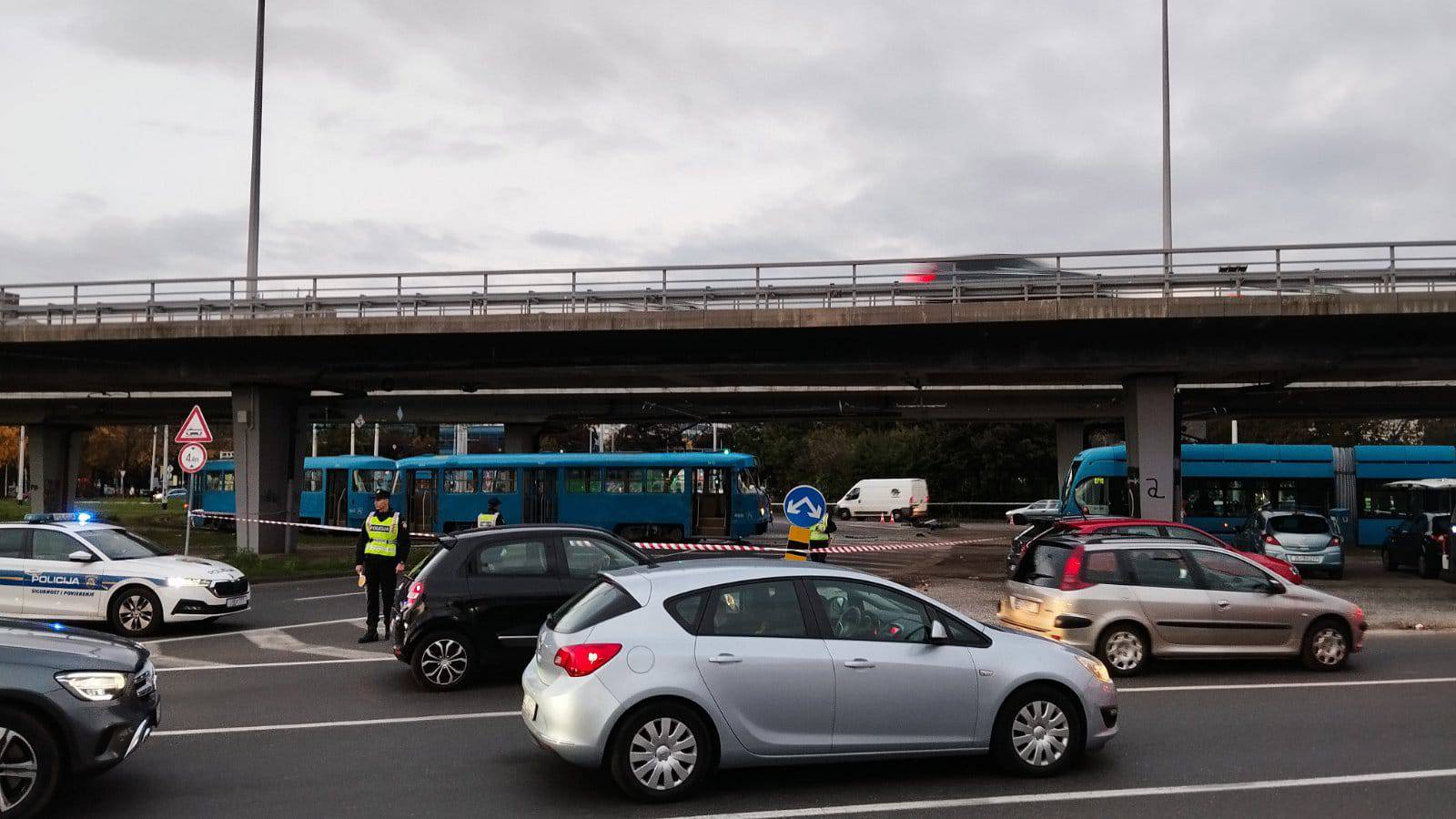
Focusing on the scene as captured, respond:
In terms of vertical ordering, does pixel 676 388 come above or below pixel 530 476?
above

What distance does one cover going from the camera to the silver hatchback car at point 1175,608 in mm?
11320

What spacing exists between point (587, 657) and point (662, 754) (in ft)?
2.32

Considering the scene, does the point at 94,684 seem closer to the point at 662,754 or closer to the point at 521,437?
the point at 662,754

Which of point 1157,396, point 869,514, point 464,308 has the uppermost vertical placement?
point 464,308

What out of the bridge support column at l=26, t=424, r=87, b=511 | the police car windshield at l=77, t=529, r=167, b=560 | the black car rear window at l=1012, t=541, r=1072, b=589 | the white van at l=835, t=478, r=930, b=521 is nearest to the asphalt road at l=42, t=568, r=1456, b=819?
the black car rear window at l=1012, t=541, r=1072, b=589

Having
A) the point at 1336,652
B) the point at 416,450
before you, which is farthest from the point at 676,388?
the point at 416,450

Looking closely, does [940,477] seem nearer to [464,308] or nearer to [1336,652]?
[464,308]

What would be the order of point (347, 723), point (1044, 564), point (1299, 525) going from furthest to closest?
point (1299, 525) → point (1044, 564) → point (347, 723)

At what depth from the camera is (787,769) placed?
24.5ft

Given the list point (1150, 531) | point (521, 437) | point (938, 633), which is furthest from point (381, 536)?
point (521, 437)

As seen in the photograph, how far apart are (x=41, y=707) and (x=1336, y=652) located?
37.0ft

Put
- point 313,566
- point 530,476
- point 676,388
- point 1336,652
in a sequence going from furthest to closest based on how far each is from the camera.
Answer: point 676,388, point 530,476, point 313,566, point 1336,652

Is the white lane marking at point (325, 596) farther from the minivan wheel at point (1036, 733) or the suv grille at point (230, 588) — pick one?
the minivan wheel at point (1036, 733)

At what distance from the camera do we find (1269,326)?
82.8ft
